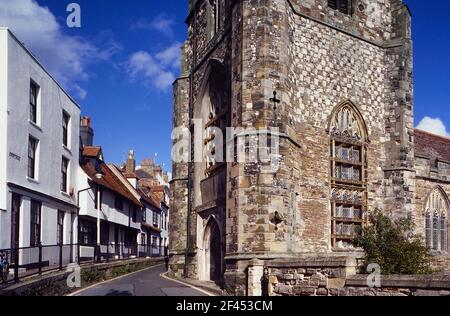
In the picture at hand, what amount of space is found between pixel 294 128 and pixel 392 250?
5.33m

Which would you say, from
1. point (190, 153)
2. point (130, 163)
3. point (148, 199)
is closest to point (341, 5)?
point (190, 153)

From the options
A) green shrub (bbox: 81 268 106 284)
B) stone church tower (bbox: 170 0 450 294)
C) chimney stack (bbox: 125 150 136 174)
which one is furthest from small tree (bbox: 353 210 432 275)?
chimney stack (bbox: 125 150 136 174)

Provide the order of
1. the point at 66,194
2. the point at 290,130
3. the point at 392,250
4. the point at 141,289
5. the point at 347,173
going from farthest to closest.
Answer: the point at 66,194, the point at 347,173, the point at 290,130, the point at 141,289, the point at 392,250

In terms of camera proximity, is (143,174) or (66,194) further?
(143,174)

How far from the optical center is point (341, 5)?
21750mm

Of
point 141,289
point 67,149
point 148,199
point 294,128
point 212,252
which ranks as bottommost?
point 141,289

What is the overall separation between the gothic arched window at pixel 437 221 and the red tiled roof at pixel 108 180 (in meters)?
16.3

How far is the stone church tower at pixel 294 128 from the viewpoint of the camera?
17.5 metres

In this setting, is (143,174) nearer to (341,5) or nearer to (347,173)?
(341,5)

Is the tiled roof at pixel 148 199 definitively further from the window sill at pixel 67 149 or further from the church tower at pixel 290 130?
the church tower at pixel 290 130

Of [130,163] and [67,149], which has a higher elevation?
[130,163]
